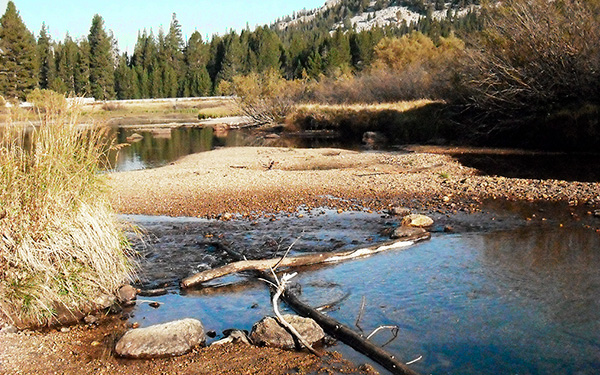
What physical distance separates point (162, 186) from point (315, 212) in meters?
6.43

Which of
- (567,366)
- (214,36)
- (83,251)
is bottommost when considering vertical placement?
(567,366)

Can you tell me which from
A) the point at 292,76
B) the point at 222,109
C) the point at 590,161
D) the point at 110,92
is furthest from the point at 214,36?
the point at 590,161

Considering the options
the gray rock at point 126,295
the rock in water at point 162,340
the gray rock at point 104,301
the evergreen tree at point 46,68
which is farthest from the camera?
the evergreen tree at point 46,68

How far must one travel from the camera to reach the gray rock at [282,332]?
713 cm

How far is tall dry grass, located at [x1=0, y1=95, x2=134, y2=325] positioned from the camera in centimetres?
753

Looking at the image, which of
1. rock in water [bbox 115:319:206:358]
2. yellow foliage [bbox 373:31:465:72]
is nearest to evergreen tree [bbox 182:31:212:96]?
yellow foliage [bbox 373:31:465:72]

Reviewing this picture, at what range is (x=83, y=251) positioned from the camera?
8.04 meters

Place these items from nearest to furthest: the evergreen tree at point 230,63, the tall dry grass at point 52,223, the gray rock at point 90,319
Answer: the tall dry grass at point 52,223 → the gray rock at point 90,319 → the evergreen tree at point 230,63

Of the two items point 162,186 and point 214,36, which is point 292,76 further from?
point 162,186

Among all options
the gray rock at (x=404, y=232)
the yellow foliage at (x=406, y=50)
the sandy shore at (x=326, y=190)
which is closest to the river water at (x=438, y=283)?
the gray rock at (x=404, y=232)

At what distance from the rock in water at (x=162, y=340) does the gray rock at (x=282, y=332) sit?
71cm

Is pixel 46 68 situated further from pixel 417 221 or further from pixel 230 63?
pixel 417 221

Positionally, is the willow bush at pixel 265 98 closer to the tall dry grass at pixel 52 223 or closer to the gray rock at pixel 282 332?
the tall dry grass at pixel 52 223

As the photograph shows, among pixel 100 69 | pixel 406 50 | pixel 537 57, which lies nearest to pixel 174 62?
pixel 100 69
